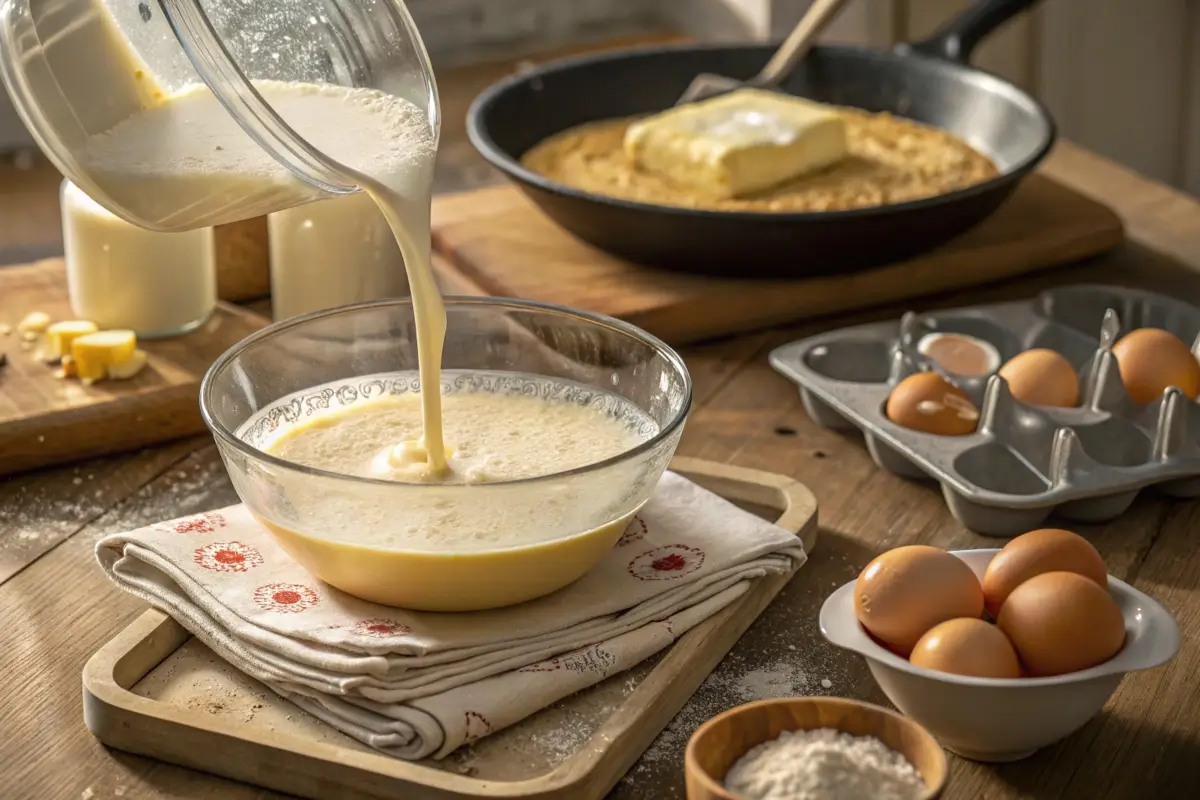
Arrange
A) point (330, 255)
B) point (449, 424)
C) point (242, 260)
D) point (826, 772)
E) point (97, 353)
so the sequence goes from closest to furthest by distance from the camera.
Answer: point (826, 772)
point (449, 424)
point (97, 353)
point (330, 255)
point (242, 260)

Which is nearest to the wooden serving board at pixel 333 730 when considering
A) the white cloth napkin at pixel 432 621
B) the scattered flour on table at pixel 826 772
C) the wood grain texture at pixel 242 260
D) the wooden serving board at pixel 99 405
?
the white cloth napkin at pixel 432 621

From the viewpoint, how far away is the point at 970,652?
0.99 metres

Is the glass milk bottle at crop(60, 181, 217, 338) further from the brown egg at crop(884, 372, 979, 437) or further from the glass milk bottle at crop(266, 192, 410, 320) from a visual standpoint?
the brown egg at crop(884, 372, 979, 437)

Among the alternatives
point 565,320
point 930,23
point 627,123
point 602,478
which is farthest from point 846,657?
point 930,23

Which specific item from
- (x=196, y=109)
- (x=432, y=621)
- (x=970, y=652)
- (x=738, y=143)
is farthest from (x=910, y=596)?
(x=738, y=143)

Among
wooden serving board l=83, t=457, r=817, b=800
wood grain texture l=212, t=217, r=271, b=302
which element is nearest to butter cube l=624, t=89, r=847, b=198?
wood grain texture l=212, t=217, r=271, b=302

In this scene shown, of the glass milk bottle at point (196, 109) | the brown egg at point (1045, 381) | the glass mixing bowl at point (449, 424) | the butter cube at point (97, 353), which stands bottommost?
the brown egg at point (1045, 381)

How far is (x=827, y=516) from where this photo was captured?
1.40m

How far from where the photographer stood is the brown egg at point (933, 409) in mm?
1429

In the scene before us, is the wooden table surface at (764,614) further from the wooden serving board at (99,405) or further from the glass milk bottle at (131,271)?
the glass milk bottle at (131,271)

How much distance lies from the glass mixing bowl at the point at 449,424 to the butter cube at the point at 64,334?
40cm

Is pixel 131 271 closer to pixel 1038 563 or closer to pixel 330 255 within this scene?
pixel 330 255

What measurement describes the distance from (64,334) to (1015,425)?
Result: 95cm

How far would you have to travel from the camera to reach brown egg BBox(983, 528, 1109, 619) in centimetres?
106
